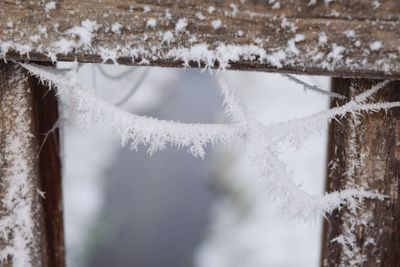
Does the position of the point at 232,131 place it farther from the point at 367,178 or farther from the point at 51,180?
the point at 51,180

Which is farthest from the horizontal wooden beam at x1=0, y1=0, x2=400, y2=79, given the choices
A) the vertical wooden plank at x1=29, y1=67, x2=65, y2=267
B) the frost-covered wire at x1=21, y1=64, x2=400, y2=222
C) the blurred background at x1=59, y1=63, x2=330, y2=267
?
the blurred background at x1=59, y1=63, x2=330, y2=267

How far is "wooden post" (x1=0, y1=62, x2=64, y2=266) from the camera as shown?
988 mm

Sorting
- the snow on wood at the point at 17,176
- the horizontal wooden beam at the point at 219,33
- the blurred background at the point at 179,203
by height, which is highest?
the blurred background at the point at 179,203

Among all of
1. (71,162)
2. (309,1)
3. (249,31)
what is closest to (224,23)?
(249,31)

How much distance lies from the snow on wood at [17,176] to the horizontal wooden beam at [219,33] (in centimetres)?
16

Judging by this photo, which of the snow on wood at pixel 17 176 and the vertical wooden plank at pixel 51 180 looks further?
the vertical wooden plank at pixel 51 180

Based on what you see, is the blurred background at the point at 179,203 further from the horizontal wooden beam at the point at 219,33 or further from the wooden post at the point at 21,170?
the horizontal wooden beam at the point at 219,33

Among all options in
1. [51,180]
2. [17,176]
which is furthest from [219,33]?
[51,180]

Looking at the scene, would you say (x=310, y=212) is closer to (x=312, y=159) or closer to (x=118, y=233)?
(x=118, y=233)

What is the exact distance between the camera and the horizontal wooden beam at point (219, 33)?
2.59 ft

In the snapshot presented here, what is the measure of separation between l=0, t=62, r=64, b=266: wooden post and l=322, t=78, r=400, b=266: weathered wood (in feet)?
2.34

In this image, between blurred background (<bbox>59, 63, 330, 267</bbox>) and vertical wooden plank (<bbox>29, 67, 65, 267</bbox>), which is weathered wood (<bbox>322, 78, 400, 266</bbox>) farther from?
blurred background (<bbox>59, 63, 330, 267</bbox>)

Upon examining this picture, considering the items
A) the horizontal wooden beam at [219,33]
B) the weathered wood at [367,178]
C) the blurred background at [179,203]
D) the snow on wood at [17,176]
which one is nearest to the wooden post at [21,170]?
the snow on wood at [17,176]

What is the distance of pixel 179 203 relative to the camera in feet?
15.1
